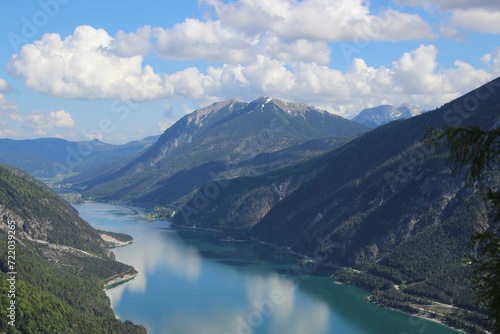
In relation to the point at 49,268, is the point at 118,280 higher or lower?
lower

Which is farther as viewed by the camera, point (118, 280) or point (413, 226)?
point (413, 226)

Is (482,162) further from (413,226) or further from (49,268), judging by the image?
(413,226)

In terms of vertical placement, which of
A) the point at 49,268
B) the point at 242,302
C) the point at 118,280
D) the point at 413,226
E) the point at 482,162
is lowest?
the point at 118,280

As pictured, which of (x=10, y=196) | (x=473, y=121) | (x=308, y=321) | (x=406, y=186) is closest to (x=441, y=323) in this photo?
(x=308, y=321)

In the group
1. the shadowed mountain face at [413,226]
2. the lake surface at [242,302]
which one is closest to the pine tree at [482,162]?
the lake surface at [242,302]

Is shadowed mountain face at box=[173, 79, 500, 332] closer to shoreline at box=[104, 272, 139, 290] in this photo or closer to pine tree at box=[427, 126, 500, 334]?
shoreline at box=[104, 272, 139, 290]

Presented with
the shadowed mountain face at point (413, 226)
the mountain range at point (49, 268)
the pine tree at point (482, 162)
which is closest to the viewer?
the pine tree at point (482, 162)

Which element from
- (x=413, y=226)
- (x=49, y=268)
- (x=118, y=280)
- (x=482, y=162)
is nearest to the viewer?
(x=482, y=162)

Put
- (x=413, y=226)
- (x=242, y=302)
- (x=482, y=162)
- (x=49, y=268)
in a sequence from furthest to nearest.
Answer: (x=413, y=226) → (x=242, y=302) → (x=49, y=268) → (x=482, y=162)

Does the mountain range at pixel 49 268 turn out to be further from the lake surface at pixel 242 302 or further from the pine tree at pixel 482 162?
the pine tree at pixel 482 162

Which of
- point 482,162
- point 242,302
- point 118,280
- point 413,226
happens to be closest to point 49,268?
point 118,280
